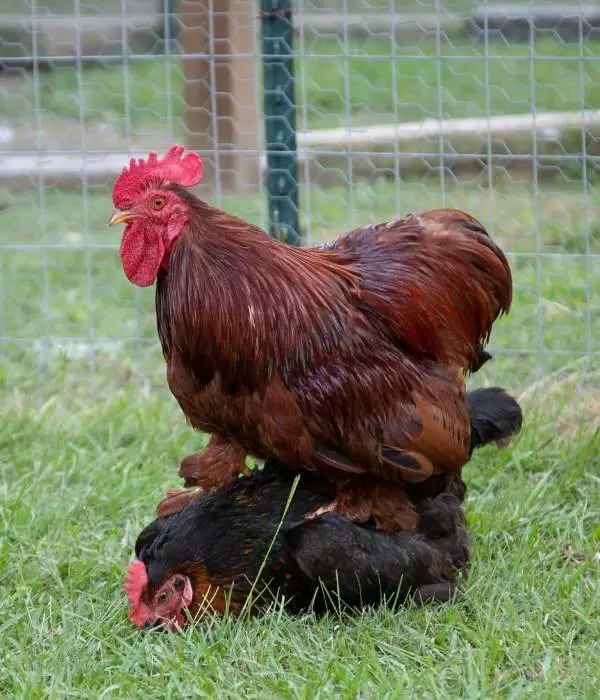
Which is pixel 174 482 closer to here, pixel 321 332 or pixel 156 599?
pixel 156 599

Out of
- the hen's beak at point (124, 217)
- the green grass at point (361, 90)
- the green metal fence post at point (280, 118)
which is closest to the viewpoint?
the hen's beak at point (124, 217)

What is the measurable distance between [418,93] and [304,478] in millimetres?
6209

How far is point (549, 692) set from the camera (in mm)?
2986

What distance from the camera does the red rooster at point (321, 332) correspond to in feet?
11.1

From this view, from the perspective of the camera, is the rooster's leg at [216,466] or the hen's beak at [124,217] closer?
the hen's beak at [124,217]

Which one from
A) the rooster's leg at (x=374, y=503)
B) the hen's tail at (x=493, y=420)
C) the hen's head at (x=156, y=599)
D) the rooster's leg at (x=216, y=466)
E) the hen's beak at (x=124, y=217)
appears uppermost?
the hen's beak at (x=124, y=217)

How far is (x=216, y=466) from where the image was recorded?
153 inches

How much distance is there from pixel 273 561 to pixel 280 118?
219 centimetres

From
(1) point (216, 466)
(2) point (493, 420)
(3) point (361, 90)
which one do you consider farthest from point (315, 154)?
(3) point (361, 90)

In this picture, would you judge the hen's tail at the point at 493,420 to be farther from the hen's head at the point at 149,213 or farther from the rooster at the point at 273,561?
the hen's head at the point at 149,213

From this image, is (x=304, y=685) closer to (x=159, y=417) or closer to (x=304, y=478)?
(x=304, y=478)

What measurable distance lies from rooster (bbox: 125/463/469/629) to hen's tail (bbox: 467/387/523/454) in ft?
Answer: 1.59

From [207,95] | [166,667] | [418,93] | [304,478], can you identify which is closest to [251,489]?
[304,478]

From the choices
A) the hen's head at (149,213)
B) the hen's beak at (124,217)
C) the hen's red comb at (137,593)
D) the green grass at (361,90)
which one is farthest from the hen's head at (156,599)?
the green grass at (361,90)
